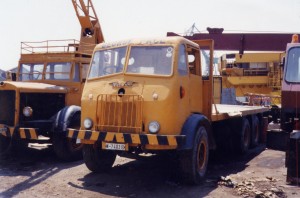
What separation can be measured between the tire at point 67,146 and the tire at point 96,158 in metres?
1.36

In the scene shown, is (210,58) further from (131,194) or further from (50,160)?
(50,160)

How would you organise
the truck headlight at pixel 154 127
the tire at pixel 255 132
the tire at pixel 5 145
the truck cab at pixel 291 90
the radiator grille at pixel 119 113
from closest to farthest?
1. the truck headlight at pixel 154 127
2. the radiator grille at pixel 119 113
3. the truck cab at pixel 291 90
4. the tire at pixel 5 145
5. the tire at pixel 255 132

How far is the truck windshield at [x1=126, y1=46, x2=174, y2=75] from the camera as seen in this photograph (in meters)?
6.41

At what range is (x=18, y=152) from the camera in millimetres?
9297

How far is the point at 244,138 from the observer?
10.1 m

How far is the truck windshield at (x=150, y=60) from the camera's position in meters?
6.41

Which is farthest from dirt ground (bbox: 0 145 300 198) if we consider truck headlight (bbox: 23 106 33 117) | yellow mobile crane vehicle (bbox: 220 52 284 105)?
yellow mobile crane vehicle (bbox: 220 52 284 105)

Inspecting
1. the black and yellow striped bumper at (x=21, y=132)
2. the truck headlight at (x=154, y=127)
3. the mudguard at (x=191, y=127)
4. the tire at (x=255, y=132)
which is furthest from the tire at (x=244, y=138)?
the black and yellow striped bumper at (x=21, y=132)

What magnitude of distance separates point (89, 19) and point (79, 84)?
4047mm

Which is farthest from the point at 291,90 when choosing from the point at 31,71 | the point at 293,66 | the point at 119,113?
the point at 31,71

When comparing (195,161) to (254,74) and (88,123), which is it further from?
(254,74)

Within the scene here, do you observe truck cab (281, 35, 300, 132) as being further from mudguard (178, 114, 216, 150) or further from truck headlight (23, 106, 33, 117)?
truck headlight (23, 106, 33, 117)

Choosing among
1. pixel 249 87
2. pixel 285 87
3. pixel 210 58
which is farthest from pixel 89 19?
pixel 249 87

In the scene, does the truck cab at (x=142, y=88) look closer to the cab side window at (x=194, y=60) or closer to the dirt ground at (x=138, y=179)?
the cab side window at (x=194, y=60)
